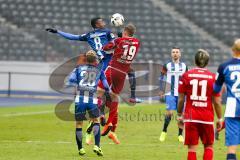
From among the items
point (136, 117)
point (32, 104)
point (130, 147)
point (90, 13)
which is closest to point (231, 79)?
point (130, 147)

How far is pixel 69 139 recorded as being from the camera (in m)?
18.2

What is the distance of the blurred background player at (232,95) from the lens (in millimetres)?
11547

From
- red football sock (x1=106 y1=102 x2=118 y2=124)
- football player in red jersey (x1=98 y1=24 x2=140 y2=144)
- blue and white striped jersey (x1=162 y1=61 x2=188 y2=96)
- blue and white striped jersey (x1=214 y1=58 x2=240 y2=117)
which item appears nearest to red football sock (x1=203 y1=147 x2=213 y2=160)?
blue and white striped jersey (x1=214 y1=58 x2=240 y2=117)

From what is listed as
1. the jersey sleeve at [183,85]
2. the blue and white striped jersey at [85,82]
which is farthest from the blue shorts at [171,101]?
the jersey sleeve at [183,85]

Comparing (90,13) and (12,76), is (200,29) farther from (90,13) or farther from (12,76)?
(12,76)

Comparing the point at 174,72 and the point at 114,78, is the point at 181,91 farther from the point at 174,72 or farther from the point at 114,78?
the point at 174,72

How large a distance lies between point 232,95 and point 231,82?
0.23 m

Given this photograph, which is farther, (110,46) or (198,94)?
(110,46)

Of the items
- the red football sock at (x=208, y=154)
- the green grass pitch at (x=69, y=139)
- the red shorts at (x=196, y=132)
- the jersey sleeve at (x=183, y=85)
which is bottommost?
the green grass pitch at (x=69, y=139)

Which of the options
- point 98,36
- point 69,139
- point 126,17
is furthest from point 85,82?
point 126,17

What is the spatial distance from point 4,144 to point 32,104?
48.9 ft

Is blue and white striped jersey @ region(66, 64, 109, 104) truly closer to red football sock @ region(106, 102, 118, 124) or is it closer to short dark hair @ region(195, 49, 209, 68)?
red football sock @ region(106, 102, 118, 124)

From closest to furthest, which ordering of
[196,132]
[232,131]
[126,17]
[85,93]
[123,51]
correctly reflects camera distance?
1. [232,131]
2. [196,132]
3. [85,93]
4. [123,51]
5. [126,17]

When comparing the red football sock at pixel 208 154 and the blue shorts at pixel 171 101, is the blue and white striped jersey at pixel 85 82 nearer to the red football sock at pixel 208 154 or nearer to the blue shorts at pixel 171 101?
the red football sock at pixel 208 154
